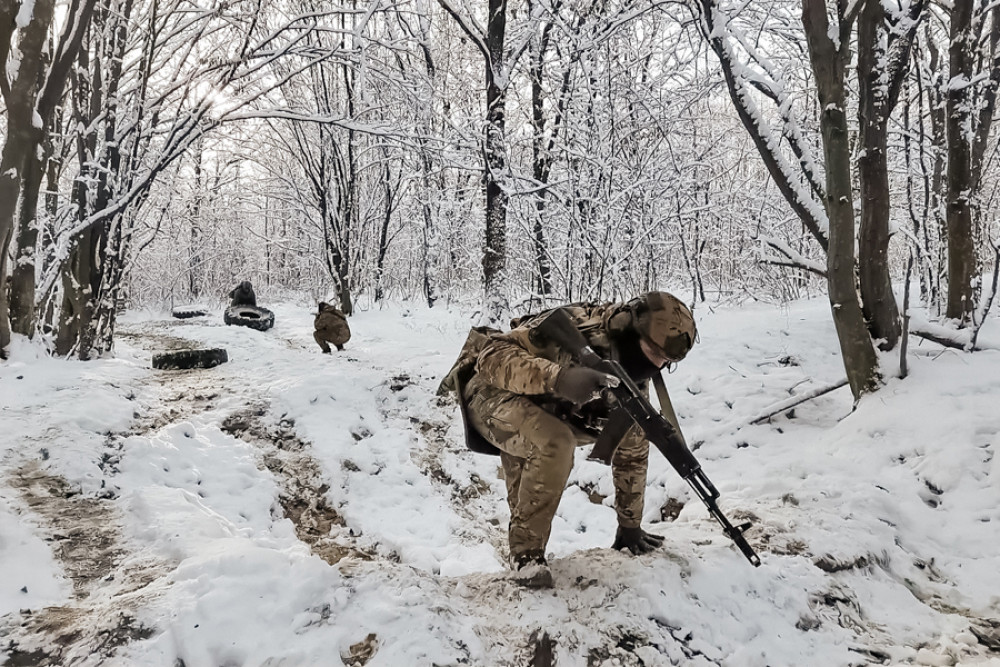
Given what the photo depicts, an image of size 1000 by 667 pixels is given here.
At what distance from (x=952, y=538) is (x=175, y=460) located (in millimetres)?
4965

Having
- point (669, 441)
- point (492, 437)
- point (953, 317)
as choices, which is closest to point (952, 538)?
point (669, 441)

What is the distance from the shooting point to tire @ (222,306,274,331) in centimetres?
1122

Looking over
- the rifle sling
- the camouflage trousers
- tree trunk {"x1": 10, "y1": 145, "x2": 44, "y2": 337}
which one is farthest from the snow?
the rifle sling

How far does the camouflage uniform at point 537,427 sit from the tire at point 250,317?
949cm

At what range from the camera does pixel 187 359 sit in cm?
724

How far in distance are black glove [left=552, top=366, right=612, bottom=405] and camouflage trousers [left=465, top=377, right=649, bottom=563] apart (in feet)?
0.93

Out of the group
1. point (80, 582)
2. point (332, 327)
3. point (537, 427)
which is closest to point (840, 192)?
point (537, 427)

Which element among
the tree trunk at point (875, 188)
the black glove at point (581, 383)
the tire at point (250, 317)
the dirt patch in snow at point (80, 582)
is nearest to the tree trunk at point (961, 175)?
the tree trunk at point (875, 188)

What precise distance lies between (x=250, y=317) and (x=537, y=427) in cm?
1040

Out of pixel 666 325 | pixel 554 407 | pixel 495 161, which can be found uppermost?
pixel 495 161

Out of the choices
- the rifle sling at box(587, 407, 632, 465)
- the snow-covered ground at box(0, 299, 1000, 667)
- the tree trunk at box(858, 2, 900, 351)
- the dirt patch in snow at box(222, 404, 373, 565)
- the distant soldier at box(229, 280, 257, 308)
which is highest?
the tree trunk at box(858, 2, 900, 351)

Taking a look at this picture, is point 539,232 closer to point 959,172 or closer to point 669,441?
point 959,172

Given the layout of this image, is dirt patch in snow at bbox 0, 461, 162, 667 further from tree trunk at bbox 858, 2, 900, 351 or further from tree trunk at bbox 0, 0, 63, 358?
tree trunk at bbox 858, 2, 900, 351

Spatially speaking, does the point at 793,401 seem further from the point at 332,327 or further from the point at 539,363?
the point at 332,327
